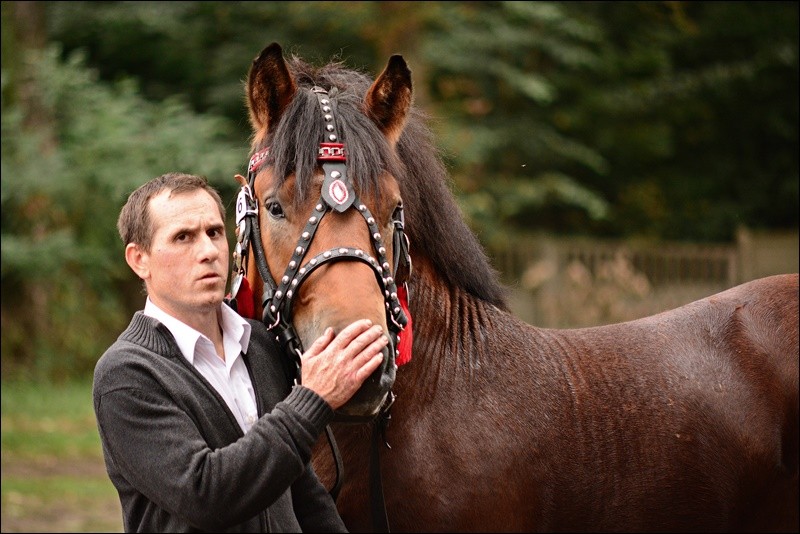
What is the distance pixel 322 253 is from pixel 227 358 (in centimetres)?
41

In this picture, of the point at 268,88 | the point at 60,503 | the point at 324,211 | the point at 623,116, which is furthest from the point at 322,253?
the point at 623,116

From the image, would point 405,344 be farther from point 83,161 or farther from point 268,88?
point 83,161

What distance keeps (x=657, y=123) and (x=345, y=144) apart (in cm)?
1280

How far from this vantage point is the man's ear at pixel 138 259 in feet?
7.54

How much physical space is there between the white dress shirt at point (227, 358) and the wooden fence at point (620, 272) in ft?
31.3

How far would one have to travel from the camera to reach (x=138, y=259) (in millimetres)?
2320

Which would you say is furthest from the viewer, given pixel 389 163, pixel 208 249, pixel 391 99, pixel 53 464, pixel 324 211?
pixel 53 464

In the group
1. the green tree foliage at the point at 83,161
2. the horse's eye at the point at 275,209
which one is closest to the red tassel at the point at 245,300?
the horse's eye at the point at 275,209

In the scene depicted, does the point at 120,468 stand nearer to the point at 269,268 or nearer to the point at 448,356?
the point at 269,268

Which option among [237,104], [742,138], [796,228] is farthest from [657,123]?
[237,104]

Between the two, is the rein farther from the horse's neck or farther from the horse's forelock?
the horse's neck

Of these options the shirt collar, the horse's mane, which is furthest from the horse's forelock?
the shirt collar

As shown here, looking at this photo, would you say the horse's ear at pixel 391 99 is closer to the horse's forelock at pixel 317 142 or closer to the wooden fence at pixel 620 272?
the horse's forelock at pixel 317 142

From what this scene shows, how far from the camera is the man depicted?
6.63 feet
